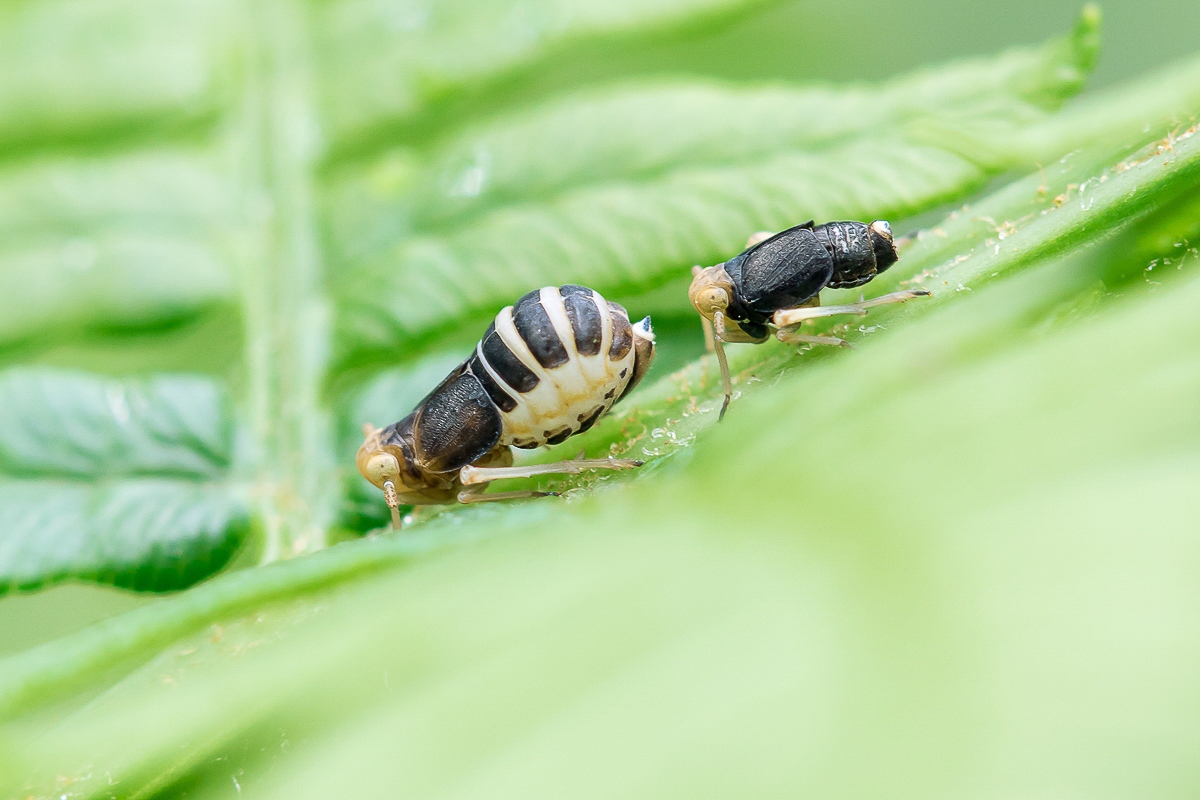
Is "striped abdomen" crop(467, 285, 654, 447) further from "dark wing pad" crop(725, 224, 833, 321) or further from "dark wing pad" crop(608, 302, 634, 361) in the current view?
"dark wing pad" crop(725, 224, 833, 321)

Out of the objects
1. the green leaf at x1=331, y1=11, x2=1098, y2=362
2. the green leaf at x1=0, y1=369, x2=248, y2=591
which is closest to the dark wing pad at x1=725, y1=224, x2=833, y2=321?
the green leaf at x1=331, y1=11, x2=1098, y2=362

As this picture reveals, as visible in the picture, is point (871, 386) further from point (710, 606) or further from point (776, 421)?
point (710, 606)

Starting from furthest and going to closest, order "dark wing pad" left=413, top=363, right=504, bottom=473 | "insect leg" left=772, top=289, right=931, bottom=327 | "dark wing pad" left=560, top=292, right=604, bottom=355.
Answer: "dark wing pad" left=413, top=363, right=504, bottom=473 → "dark wing pad" left=560, top=292, right=604, bottom=355 → "insect leg" left=772, top=289, right=931, bottom=327

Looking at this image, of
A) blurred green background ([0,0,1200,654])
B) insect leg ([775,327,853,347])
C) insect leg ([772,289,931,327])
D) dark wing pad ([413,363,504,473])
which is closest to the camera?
insect leg ([772,289,931,327])

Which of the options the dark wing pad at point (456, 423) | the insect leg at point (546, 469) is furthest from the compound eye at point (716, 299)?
the dark wing pad at point (456, 423)

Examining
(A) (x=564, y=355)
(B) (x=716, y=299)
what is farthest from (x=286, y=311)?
(B) (x=716, y=299)

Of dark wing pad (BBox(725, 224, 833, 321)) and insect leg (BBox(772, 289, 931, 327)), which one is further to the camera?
dark wing pad (BBox(725, 224, 833, 321))

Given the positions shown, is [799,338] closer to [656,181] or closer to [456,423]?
[656,181]

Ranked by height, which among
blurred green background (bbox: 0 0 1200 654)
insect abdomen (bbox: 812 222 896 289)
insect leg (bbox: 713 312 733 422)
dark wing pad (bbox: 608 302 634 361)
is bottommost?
dark wing pad (bbox: 608 302 634 361)
